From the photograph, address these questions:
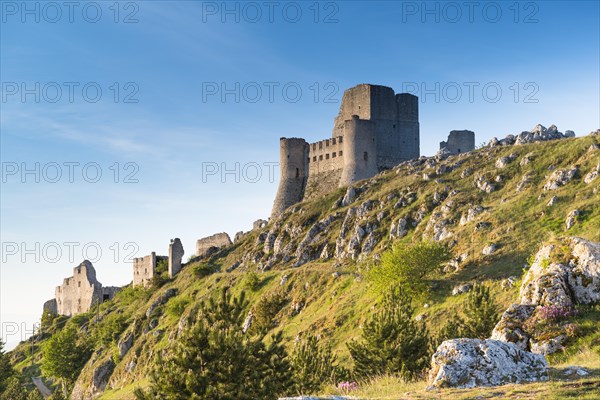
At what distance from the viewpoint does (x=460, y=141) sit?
95375 mm

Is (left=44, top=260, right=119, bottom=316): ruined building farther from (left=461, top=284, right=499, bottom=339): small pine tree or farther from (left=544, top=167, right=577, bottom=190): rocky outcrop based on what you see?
(left=461, top=284, right=499, bottom=339): small pine tree

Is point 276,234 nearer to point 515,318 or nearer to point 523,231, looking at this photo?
point 523,231


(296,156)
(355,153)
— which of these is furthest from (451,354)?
(296,156)

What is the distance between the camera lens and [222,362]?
20.8 m

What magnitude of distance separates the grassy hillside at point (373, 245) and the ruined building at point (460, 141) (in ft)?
53.5

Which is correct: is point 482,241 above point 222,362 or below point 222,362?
above

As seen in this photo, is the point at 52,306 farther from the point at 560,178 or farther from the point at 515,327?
the point at 515,327

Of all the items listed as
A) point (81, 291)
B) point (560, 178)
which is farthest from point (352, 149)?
point (81, 291)

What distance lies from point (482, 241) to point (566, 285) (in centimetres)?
3006

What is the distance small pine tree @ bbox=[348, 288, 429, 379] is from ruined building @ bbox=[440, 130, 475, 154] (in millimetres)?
70489

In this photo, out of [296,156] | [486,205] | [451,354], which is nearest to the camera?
[451,354]

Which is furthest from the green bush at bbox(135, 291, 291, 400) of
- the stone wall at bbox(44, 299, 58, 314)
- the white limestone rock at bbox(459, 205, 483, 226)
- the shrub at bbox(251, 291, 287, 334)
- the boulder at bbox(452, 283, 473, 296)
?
the stone wall at bbox(44, 299, 58, 314)

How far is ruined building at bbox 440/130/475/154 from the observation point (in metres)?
95.1

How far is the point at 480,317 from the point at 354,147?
60.4 metres
